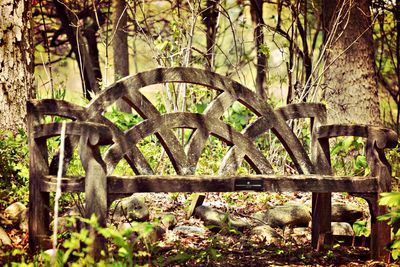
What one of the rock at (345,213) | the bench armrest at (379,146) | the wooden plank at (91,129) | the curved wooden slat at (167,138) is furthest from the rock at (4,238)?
the rock at (345,213)

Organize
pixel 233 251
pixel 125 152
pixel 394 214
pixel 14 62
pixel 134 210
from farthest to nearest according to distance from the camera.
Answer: pixel 14 62 → pixel 134 210 → pixel 233 251 → pixel 125 152 → pixel 394 214

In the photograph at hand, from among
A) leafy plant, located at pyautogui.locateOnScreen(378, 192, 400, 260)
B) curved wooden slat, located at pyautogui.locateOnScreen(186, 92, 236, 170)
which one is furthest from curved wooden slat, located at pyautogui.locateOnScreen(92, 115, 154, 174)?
leafy plant, located at pyautogui.locateOnScreen(378, 192, 400, 260)

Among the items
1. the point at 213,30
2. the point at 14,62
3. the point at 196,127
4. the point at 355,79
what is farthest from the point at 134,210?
the point at 213,30

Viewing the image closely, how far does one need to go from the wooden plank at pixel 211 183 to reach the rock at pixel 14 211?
91 centimetres

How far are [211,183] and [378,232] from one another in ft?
3.81

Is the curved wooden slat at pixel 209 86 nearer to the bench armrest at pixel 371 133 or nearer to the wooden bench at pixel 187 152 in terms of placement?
the wooden bench at pixel 187 152

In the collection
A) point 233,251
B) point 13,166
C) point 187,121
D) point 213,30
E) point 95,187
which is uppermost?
point 213,30

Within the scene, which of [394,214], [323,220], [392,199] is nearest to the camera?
[392,199]

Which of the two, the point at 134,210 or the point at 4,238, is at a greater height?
the point at 134,210

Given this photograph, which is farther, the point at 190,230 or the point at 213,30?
the point at 213,30

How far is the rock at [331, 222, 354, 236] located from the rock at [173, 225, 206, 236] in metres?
0.97

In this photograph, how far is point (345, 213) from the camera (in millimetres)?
5465

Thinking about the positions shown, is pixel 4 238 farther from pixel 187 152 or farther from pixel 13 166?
pixel 187 152

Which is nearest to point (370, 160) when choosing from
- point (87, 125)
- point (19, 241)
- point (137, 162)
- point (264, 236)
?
point (264, 236)
